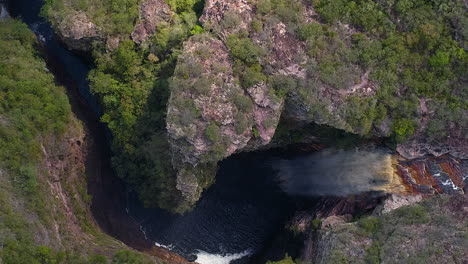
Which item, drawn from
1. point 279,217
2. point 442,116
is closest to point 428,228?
point 442,116

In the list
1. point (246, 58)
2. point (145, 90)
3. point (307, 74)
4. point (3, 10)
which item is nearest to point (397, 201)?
point (307, 74)

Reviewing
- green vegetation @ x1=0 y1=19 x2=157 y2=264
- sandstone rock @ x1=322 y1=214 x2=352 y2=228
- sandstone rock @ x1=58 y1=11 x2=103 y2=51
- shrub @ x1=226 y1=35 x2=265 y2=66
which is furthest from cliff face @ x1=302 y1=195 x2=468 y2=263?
sandstone rock @ x1=58 y1=11 x2=103 y2=51

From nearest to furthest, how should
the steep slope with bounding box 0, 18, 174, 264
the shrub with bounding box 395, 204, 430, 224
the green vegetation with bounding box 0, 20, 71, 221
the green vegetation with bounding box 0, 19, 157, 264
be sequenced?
1. the green vegetation with bounding box 0, 19, 157, 264
2. the steep slope with bounding box 0, 18, 174, 264
3. the green vegetation with bounding box 0, 20, 71, 221
4. the shrub with bounding box 395, 204, 430, 224

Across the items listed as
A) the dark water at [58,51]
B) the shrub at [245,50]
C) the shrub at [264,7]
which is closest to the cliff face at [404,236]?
the shrub at [245,50]

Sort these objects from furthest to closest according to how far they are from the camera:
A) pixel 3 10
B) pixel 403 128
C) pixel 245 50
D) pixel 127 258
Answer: pixel 3 10
pixel 403 128
pixel 127 258
pixel 245 50

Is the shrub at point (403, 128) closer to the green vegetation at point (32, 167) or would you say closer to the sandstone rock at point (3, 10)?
the green vegetation at point (32, 167)

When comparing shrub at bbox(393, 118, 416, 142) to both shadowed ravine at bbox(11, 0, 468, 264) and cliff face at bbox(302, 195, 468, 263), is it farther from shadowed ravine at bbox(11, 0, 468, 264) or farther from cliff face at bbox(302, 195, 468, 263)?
cliff face at bbox(302, 195, 468, 263)

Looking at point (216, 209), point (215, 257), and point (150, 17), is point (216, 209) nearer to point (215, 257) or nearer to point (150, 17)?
point (215, 257)
